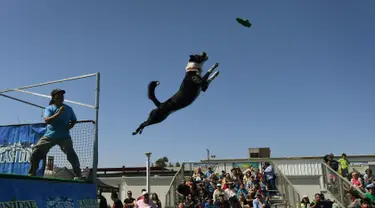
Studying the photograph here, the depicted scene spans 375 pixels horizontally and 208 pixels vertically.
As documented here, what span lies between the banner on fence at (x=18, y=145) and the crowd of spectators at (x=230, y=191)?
471 cm

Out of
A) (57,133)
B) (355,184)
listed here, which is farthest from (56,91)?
(355,184)

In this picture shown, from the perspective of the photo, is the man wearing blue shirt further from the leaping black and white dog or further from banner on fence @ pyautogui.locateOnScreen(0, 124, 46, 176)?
the leaping black and white dog

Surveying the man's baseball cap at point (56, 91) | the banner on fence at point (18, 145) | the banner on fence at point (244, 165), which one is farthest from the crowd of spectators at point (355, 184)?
the banner on fence at point (18, 145)

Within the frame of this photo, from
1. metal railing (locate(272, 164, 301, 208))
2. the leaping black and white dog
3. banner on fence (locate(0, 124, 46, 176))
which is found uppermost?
the leaping black and white dog

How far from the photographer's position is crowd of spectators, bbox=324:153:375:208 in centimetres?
880

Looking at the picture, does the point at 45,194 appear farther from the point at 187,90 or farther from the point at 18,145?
the point at 187,90

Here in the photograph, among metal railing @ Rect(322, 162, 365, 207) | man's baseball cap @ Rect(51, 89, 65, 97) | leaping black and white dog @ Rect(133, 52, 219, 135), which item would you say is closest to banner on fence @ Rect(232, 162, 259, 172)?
metal railing @ Rect(322, 162, 365, 207)

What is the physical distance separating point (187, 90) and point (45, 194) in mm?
2939

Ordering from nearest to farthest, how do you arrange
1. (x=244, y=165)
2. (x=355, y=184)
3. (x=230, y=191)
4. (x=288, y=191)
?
(x=355, y=184) < (x=230, y=191) < (x=288, y=191) < (x=244, y=165)

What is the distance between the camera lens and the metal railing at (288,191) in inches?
449

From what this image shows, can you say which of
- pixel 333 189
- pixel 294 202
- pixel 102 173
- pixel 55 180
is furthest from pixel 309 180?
pixel 55 180

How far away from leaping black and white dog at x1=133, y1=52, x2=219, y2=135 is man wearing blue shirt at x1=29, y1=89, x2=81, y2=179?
1.37 metres

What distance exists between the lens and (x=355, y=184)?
11.4m

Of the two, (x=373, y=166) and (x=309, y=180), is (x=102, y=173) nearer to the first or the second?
(x=309, y=180)
